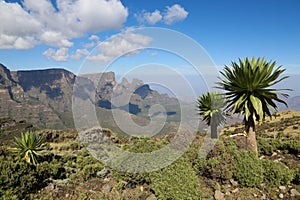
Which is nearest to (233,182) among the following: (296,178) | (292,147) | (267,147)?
(296,178)

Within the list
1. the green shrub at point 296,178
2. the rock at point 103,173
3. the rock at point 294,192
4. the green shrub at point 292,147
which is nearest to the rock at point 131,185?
the rock at point 103,173

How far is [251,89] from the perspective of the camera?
40.1 ft

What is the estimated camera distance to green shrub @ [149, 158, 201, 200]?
26.2ft

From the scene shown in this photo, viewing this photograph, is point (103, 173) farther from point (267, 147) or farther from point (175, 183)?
point (267, 147)

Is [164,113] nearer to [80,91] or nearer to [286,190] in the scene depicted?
[80,91]

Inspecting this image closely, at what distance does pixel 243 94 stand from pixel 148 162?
6.29 meters

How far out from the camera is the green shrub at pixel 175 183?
7.98 m

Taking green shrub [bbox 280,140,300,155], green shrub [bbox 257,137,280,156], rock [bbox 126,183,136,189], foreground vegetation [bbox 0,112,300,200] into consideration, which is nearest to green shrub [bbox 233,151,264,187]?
foreground vegetation [bbox 0,112,300,200]

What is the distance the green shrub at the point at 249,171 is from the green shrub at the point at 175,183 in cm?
196

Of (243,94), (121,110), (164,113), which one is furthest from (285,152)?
(121,110)

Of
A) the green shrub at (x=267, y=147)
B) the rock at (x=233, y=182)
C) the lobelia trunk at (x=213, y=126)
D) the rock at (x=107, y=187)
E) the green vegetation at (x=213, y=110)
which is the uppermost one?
the green vegetation at (x=213, y=110)

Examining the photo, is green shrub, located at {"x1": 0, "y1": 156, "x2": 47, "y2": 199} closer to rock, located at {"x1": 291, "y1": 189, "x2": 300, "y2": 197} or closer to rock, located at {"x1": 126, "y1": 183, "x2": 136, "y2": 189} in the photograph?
rock, located at {"x1": 126, "y1": 183, "x2": 136, "y2": 189}

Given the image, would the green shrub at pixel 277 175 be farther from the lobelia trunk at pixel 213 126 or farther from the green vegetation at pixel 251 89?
the lobelia trunk at pixel 213 126

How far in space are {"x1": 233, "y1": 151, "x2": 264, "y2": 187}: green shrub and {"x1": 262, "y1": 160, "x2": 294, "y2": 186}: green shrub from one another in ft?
0.86
